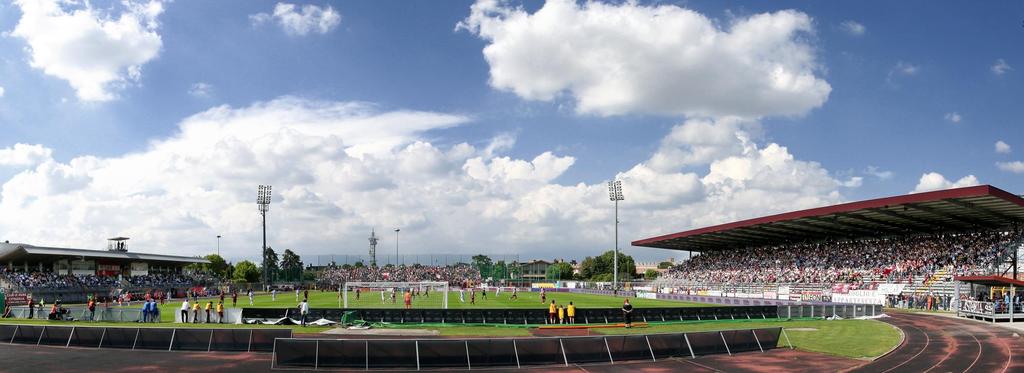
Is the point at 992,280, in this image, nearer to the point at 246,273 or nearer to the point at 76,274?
the point at 76,274

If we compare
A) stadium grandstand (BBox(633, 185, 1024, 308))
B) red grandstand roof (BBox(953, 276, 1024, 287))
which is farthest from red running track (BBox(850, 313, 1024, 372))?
stadium grandstand (BBox(633, 185, 1024, 308))

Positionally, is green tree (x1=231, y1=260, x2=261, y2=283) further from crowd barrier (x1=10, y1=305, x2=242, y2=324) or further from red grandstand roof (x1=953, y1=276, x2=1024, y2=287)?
red grandstand roof (x1=953, y1=276, x2=1024, y2=287)

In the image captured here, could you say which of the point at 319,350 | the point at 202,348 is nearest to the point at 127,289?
the point at 202,348

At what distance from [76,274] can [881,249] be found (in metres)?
86.5

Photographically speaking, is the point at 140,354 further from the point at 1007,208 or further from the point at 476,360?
the point at 1007,208

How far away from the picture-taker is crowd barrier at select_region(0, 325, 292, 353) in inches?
955

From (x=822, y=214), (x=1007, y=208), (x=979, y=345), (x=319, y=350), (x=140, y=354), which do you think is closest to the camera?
(x=319, y=350)

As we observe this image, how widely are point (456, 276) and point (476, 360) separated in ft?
377

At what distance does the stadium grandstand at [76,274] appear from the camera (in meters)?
67.3

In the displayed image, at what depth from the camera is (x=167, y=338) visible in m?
24.7

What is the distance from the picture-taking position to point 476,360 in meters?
21.4

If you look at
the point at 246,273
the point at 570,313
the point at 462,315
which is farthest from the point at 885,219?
the point at 246,273

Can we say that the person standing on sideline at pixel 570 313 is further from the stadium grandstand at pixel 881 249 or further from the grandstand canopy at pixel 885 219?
the grandstand canopy at pixel 885 219

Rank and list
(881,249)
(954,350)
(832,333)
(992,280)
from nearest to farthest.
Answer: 1. (954,350)
2. (832,333)
3. (992,280)
4. (881,249)
